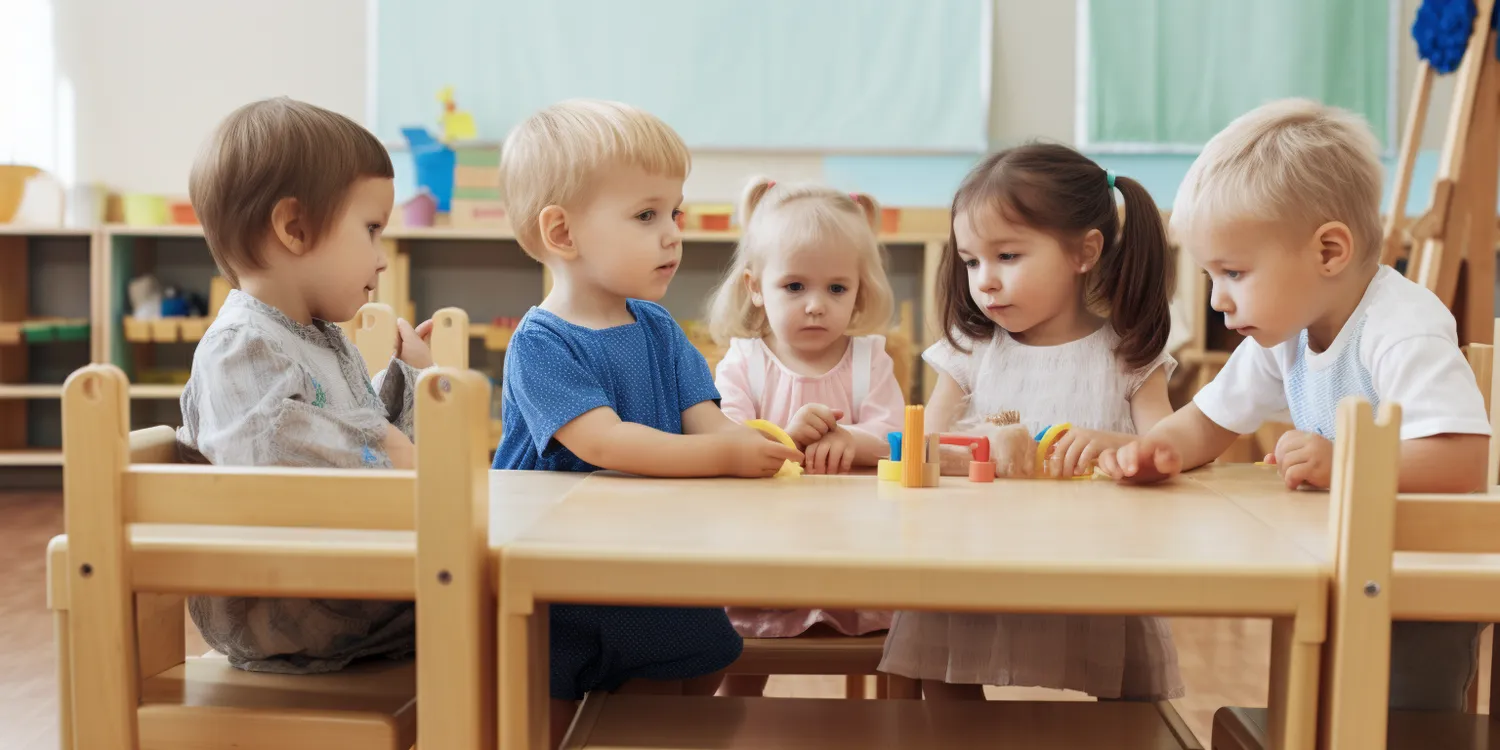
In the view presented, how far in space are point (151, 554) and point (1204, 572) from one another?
0.76m

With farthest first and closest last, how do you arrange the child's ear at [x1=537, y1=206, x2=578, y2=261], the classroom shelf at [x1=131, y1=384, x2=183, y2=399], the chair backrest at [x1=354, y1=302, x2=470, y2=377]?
the classroom shelf at [x1=131, y1=384, x2=183, y2=399] → the chair backrest at [x1=354, y1=302, x2=470, y2=377] → the child's ear at [x1=537, y1=206, x2=578, y2=261]

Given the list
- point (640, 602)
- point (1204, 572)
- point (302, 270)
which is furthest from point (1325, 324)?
point (302, 270)

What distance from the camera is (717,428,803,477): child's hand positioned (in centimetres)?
122

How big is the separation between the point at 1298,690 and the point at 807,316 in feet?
3.38

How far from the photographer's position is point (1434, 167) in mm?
4766

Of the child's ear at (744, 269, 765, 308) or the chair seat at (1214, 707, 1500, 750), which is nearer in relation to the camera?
the chair seat at (1214, 707, 1500, 750)

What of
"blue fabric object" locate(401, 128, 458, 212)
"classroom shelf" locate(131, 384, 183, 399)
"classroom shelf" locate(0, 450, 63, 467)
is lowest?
"classroom shelf" locate(0, 450, 63, 467)

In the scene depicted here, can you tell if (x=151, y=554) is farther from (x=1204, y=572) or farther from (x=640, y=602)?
(x=1204, y=572)

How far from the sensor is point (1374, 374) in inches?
47.5

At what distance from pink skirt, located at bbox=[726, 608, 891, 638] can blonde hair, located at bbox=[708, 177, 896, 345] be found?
20.7 inches

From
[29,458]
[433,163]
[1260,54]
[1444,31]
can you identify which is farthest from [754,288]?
[29,458]

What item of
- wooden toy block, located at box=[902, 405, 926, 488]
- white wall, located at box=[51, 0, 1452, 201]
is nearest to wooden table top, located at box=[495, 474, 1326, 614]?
wooden toy block, located at box=[902, 405, 926, 488]

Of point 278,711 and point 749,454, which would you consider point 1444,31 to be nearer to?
point 749,454

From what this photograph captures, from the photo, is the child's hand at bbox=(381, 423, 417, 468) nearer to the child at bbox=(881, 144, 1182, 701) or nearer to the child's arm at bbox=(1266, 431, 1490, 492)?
the child at bbox=(881, 144, 1182, 701)
